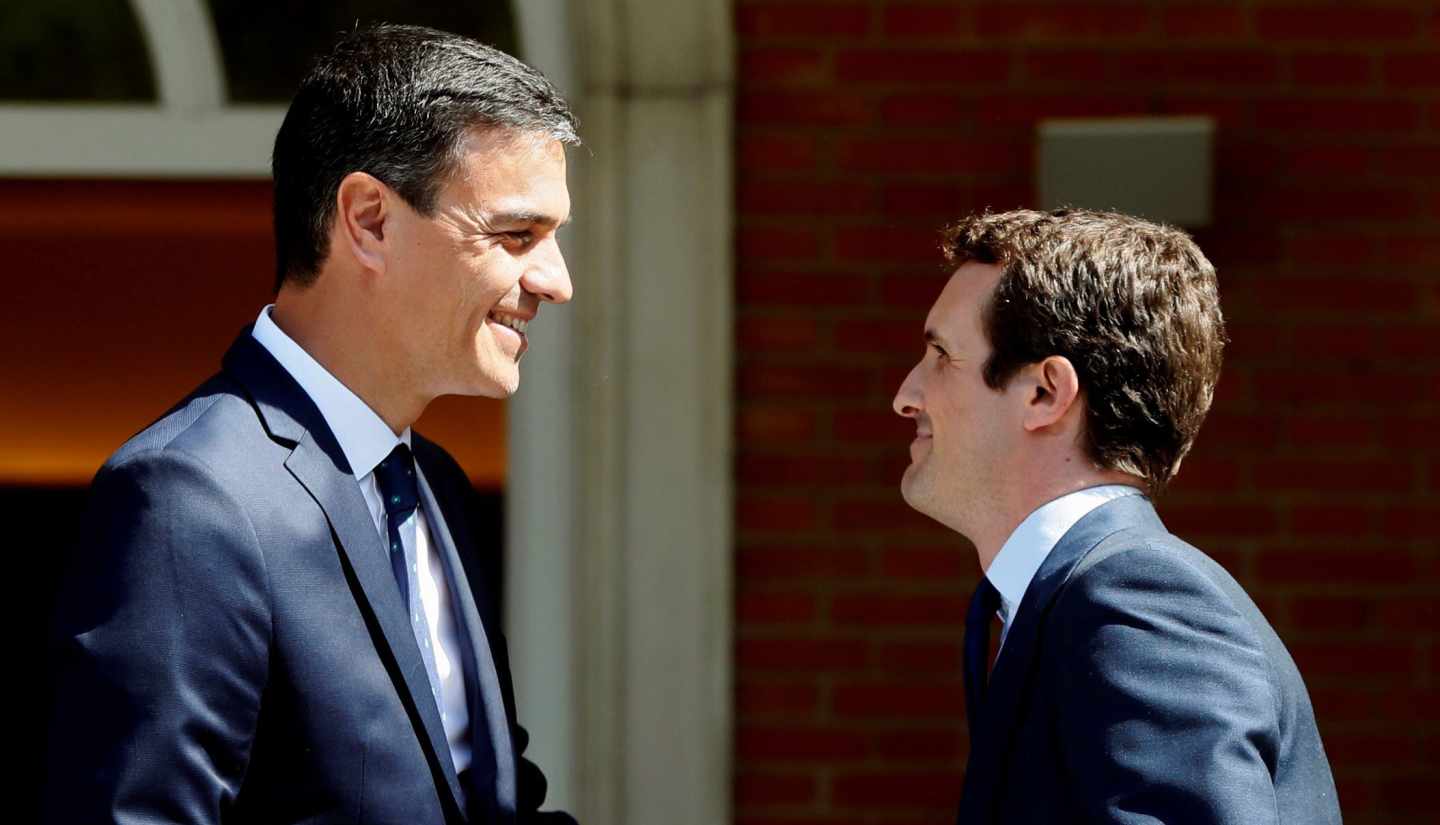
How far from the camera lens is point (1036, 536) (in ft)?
6.41

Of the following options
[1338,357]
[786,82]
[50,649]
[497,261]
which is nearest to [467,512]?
[497,261]

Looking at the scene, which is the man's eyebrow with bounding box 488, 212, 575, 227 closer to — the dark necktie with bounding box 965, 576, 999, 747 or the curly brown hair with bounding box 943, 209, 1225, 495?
the curly brown hair with bounding box 943, 209, 1225, 495

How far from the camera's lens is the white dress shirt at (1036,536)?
6.38ft

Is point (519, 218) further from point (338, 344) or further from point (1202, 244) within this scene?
point (1202, 244)

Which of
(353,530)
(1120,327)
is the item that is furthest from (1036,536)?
(353,530)

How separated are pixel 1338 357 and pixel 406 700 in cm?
253

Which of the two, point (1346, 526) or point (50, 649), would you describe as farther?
point (1346, 526)

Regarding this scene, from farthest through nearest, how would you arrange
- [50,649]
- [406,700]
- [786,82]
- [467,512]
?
[786,82]
[467,512]
[406,700]
[50,649]

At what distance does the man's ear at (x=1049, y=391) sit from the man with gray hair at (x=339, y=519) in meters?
0.56

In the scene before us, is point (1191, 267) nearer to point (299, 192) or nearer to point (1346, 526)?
point (299, 192)

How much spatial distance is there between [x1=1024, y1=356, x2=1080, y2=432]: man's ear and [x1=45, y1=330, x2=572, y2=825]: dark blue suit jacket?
721 mm

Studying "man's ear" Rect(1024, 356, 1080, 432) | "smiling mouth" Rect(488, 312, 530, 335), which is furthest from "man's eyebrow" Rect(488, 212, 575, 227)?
"man's ear" Rect(1024, 356, 1080, 432)

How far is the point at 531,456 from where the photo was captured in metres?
3.77

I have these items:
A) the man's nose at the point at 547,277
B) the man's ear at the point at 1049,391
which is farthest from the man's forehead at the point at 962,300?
the man's nose at the point at 547,277
